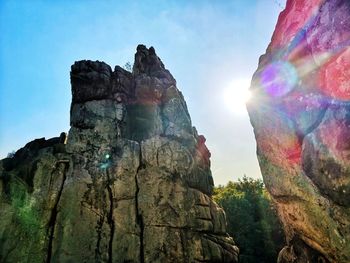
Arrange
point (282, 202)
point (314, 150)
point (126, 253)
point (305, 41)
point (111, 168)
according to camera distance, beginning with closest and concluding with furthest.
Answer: point (314, 150)
point (305, 41)
point (282, 202)
point (126, 253)
point (111, 168)

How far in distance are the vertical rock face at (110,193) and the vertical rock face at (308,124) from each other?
660 centimetres

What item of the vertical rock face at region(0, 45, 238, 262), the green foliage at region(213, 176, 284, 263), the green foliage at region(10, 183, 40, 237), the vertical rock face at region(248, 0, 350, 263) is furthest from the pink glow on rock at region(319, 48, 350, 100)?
the green foliage at region(213, 176, 284, 263)

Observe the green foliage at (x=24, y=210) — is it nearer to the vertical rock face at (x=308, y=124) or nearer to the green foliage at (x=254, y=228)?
the vertical rock face at (x=308, y=124)

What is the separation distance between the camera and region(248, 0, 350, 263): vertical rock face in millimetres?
8508

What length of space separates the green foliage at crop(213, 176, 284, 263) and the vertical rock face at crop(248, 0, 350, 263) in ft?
71.4

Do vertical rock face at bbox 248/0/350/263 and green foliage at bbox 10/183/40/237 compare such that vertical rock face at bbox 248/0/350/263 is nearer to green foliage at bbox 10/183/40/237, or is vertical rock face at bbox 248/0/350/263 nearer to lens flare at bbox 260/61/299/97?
lens flare at bbox 260/61/299/97

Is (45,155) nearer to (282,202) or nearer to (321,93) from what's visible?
(282,202)

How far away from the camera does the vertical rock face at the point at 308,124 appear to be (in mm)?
8508

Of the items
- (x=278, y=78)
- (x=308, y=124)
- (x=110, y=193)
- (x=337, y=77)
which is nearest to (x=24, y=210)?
(x=110, y=193)

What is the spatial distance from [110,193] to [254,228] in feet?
78.8

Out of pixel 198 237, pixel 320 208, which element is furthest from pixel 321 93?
pixel 198 237

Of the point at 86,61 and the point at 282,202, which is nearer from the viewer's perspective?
the point at 282,202

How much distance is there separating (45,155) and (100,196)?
4993 mm

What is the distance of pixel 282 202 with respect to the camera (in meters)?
12.0
